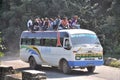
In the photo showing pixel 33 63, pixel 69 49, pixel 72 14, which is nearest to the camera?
pixel 69 49

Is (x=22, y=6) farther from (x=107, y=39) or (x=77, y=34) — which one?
(x=77, y=34)

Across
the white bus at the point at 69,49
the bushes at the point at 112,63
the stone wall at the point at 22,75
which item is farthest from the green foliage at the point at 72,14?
the stone wall at the point at 22,75

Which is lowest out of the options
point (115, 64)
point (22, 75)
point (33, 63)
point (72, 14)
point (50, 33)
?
point (115, 64)

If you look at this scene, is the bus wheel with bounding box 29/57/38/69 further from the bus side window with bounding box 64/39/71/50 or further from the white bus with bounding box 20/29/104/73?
the bus side window with bounding box 64/39/71/50

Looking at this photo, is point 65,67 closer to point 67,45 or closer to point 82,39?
point 67,45

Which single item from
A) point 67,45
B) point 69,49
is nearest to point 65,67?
point 69,49

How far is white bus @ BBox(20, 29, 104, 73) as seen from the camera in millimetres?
20031

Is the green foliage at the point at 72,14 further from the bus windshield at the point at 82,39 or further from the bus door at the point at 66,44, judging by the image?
the bus door at the point at 66,44

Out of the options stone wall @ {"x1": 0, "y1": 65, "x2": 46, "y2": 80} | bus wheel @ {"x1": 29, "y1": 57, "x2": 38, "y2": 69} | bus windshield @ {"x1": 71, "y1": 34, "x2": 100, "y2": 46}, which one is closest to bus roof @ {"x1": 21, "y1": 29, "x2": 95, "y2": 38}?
bus windshield @ {"x1": 71, "y1": 34, "x2": 100, "y2": 46}

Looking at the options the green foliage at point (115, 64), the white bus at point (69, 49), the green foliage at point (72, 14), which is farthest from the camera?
the green foliage at point (72, 14)

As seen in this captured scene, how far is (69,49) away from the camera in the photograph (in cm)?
2020

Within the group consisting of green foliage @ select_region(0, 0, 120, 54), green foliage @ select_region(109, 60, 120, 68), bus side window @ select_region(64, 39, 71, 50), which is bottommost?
green foliage @ select_region(109, 60, 120, 68)

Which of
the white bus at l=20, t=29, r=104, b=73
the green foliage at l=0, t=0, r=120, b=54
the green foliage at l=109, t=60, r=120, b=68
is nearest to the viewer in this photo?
the white bus at l=20, t=29, r=104, b=73

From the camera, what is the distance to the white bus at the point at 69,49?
2003cm
